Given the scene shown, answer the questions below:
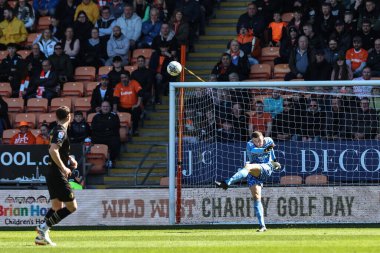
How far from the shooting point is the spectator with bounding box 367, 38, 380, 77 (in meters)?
23.2

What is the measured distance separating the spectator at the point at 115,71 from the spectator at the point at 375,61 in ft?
19.0

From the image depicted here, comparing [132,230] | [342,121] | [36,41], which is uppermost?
[36,41]

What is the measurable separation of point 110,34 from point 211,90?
16.5ft

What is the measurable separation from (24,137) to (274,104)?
5.91m

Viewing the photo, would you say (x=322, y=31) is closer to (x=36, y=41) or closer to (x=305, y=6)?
(x=305, y=6)

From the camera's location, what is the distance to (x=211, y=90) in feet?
74.2

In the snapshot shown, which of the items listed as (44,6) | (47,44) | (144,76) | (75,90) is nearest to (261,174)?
(144,76)

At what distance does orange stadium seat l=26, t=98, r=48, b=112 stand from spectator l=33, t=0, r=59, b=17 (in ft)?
11.5

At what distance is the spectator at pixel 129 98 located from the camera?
2450 centimetres

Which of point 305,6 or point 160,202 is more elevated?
point 305,6

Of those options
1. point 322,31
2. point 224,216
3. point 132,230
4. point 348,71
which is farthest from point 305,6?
point 132,230

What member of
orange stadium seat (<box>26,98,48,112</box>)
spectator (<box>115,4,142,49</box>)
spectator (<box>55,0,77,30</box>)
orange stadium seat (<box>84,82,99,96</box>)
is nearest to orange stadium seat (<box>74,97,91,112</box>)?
orange stadium seat (<box>84,82,99,96</box>)

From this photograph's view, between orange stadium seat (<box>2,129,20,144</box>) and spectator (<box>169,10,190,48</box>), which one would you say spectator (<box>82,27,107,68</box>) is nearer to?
spectator (<box>169,10,190,48</box>)

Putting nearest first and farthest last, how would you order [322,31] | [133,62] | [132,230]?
[132,230] → [322,31] → [133,62]
